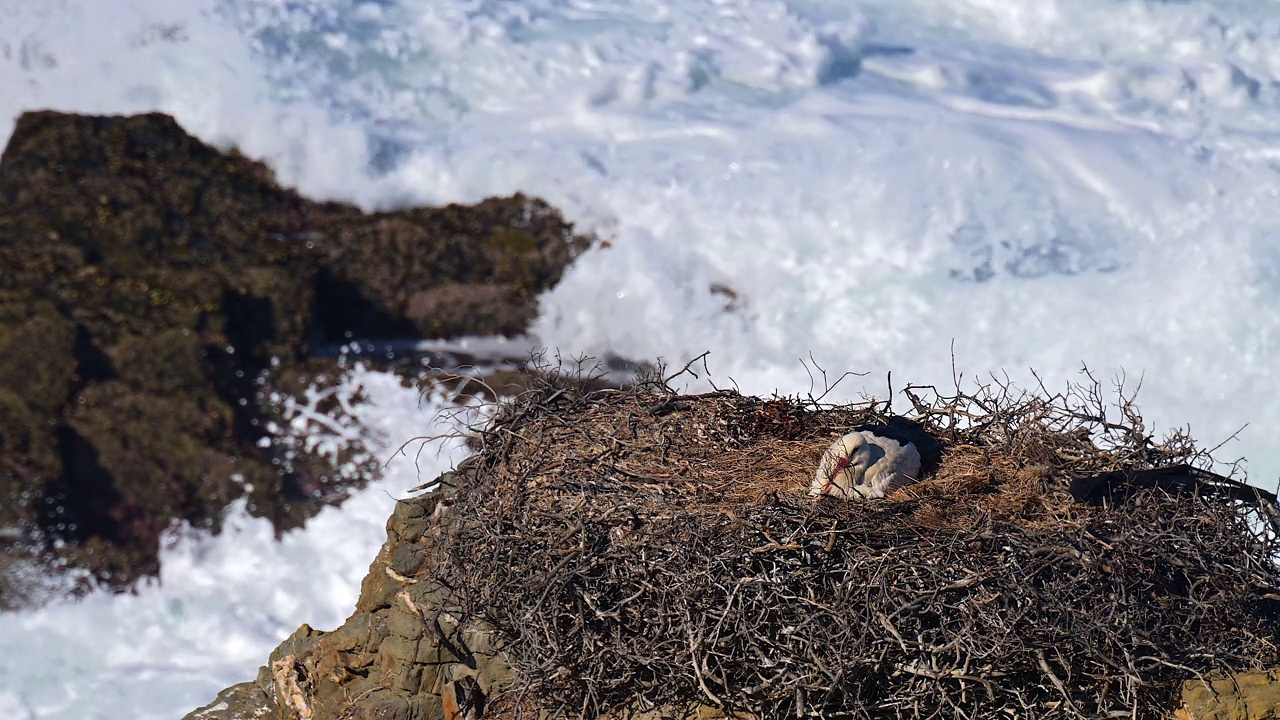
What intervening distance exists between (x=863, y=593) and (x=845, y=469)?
665 millimetres

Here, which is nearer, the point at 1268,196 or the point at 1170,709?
the point at 1170,709

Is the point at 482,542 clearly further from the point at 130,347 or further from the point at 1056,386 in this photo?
the point at 130,347

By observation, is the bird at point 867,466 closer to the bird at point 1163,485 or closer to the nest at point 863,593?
the nest at point 863,593

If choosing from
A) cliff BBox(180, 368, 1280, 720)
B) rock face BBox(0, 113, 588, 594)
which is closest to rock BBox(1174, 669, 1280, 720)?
cliff BBox(180, 368, 1280, 720)

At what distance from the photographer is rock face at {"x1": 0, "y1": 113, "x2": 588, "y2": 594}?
10.7 metres

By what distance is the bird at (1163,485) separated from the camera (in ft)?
14.6

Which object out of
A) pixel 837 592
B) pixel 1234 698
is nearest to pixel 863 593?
pixel 837 592

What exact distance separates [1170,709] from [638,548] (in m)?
1.88

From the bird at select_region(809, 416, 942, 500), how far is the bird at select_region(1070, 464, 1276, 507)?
25.2 inches

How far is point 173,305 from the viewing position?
1084 cm

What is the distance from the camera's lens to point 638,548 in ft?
13.7

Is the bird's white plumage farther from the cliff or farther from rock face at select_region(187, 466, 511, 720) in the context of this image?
rock face at select_region(187, 466, 511, 720)

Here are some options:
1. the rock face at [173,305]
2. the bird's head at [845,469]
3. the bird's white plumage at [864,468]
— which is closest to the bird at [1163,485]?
the bird's white plumage at [864,468]

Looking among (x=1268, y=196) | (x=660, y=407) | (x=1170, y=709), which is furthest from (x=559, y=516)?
(x=1268, y=196)
